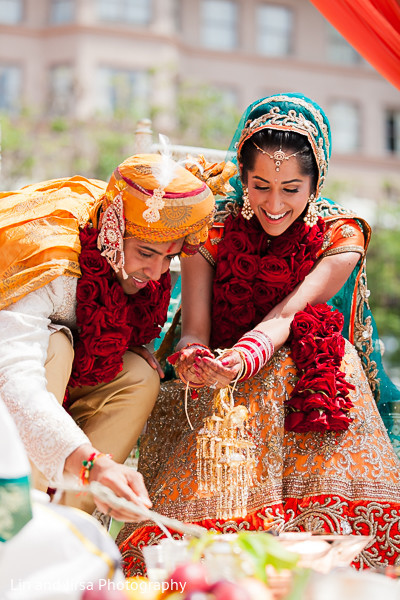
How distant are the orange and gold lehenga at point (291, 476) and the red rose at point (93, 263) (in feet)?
2.10

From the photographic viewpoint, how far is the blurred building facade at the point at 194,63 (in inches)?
798

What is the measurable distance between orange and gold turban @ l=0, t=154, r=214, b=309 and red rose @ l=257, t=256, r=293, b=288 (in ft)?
1.49

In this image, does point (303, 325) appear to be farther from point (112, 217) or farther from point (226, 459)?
point (112, 217)

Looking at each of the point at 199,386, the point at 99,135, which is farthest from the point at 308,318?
the point at 99,135

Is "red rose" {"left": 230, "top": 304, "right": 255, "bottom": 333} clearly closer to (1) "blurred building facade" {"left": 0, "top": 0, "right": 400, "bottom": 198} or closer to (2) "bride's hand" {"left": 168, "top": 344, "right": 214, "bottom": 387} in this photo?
(2) "bride's hand" {"left": 168, "top": 344, "right": 214, "bottom": 387}

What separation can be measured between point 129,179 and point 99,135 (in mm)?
15303

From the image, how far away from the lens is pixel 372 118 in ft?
74.0

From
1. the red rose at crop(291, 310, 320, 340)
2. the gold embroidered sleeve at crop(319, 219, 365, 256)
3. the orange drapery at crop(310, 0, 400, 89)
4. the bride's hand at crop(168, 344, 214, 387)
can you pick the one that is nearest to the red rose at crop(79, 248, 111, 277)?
the bride's hand at crop(168, 344, 214, 387)

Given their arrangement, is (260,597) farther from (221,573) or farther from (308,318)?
(308,318)

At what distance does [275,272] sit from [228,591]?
190cm

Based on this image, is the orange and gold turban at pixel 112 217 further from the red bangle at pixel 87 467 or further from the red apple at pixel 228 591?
the red apple at pixel 228 591

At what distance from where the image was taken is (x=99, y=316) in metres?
2.70

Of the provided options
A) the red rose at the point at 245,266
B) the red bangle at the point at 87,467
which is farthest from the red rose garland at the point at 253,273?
the red bangle at the point at 87,467

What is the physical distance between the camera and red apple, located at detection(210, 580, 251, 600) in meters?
1.30
